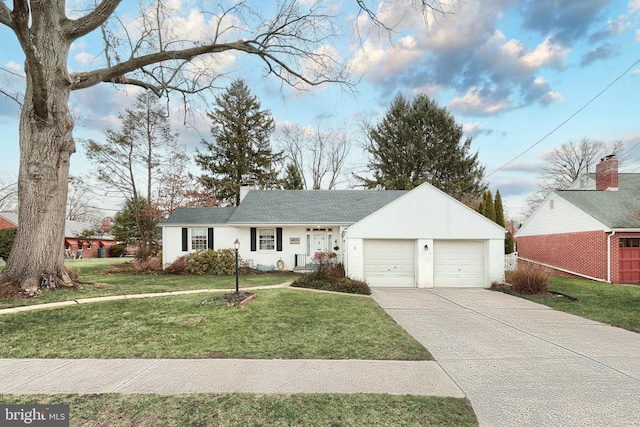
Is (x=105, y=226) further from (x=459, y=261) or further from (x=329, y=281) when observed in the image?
(x=459, y=261)

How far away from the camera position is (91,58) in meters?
10.9

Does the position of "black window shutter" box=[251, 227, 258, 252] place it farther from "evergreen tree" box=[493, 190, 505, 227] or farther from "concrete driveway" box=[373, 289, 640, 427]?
"evergreen tree" box=[493, 190, 505, 227]

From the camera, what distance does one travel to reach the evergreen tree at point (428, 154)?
29547mm

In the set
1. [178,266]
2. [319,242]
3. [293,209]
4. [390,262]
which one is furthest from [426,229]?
[178,266]

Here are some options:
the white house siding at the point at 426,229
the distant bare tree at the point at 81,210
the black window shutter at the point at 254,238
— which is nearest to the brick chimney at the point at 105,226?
the distant bare tree at the point at 81,210

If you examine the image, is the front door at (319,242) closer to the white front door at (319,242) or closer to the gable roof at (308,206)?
the white front door at (319,242)

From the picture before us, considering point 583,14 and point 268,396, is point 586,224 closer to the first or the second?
point 583,14

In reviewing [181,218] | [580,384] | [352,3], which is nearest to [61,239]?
[181,218]

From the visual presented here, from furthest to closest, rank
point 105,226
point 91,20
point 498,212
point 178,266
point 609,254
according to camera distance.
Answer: point 105,226 → point 498,212 → point 178,266 → point 609,254 → point 91,20

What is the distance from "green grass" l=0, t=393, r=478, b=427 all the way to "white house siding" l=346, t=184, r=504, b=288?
953cm

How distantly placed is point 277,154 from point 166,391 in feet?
99.9

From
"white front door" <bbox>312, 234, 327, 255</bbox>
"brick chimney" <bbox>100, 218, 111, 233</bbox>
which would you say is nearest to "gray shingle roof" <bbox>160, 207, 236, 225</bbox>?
"white front door" <bbox>312, 234, 327, 255</bbox>

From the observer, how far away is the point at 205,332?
19.2 ft

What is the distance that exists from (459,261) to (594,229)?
7336 millimetres
